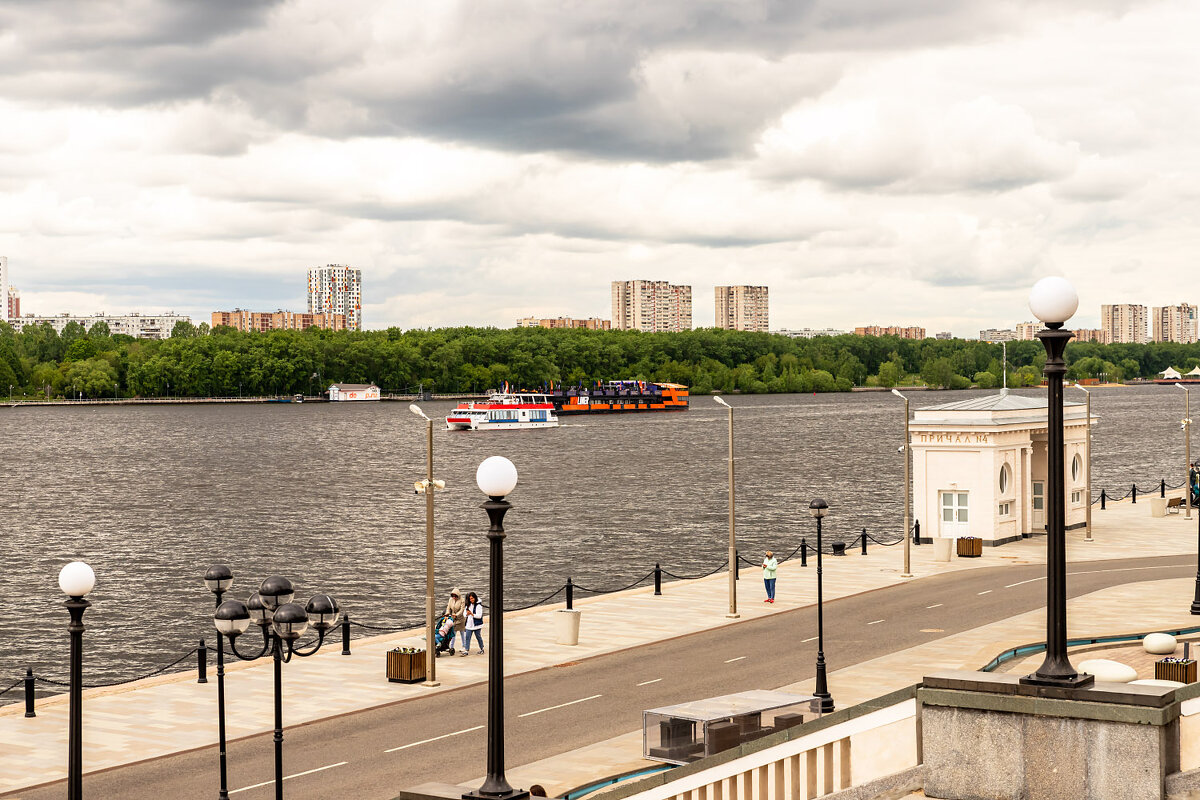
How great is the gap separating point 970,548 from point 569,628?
21263mm

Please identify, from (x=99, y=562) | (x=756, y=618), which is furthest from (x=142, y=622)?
(x=756, y=618)

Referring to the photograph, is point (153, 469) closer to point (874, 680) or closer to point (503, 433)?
point (503, 433)

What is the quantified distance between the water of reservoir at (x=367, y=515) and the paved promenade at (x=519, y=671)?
10527 mm

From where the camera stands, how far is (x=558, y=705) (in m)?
26.8

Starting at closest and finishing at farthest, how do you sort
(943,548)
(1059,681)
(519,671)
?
(1059,681) < (519,671) < (943,548)

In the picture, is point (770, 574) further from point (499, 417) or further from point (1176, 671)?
point (499, 417)

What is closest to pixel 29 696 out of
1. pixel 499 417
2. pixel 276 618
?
pixel 276 618

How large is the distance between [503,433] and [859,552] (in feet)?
471

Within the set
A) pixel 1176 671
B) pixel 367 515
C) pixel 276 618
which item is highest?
pixel 276 618

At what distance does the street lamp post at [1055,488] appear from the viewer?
11.4 m

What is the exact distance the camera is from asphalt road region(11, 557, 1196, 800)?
21656 mm

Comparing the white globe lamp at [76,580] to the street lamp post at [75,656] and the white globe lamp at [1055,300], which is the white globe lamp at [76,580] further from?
the white globe lamp at [1055,300]

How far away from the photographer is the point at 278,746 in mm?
18000

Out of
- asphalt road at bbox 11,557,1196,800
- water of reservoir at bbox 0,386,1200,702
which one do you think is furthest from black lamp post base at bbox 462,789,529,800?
water of reservoir at bbox 0,386,1200,702
